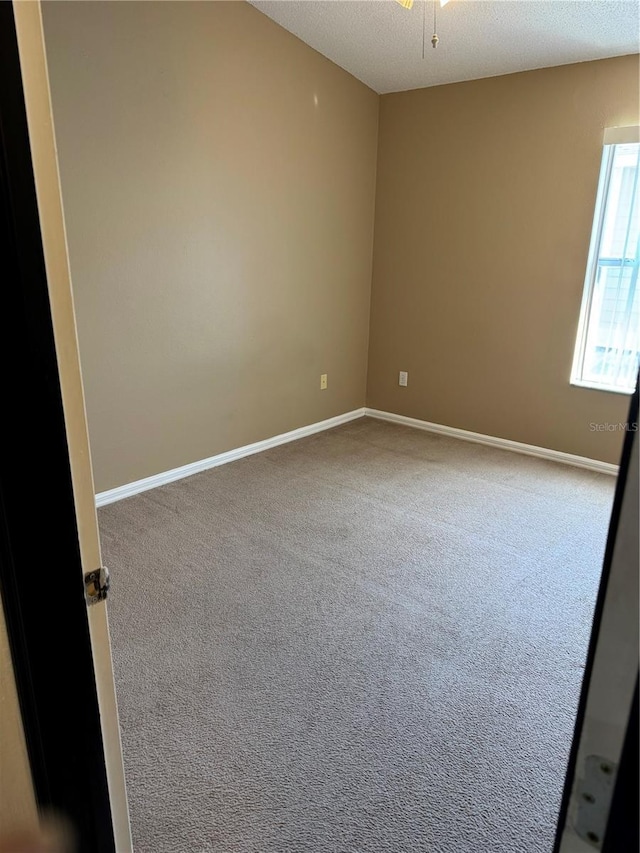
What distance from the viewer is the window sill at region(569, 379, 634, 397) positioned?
3.54 m

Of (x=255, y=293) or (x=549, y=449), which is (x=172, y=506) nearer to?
(x=255, y=293)

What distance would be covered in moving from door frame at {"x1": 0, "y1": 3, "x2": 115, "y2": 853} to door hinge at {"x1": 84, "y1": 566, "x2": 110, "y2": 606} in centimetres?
2

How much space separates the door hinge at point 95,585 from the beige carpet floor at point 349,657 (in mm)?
917

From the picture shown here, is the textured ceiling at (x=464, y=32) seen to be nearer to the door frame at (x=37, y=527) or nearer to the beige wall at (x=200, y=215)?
the beige wall at (x=200, y=215)

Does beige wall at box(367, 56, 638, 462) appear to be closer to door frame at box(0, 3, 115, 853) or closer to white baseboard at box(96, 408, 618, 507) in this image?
white baseboard at box(96, 408, 618, 507)

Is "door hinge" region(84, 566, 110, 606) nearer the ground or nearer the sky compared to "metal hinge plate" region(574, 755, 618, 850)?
nearer the ground

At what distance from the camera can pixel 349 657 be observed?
197 cm

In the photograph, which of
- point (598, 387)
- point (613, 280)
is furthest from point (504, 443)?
point (613, 280)

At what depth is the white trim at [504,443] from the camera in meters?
3.74

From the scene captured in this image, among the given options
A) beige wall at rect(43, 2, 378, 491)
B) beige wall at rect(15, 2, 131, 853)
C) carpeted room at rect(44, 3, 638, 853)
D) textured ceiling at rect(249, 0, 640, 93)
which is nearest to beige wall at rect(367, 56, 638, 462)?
carpeted room at rect(44, 3, 638, 853)

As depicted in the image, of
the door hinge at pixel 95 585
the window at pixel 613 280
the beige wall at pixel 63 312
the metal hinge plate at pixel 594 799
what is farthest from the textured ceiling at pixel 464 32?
the metal hinge plate at pixel 594 799

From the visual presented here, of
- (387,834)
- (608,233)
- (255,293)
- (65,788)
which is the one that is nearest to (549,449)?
(608,233)

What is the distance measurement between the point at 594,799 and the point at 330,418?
13.5 feet

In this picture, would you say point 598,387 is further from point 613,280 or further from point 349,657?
point 349,657
